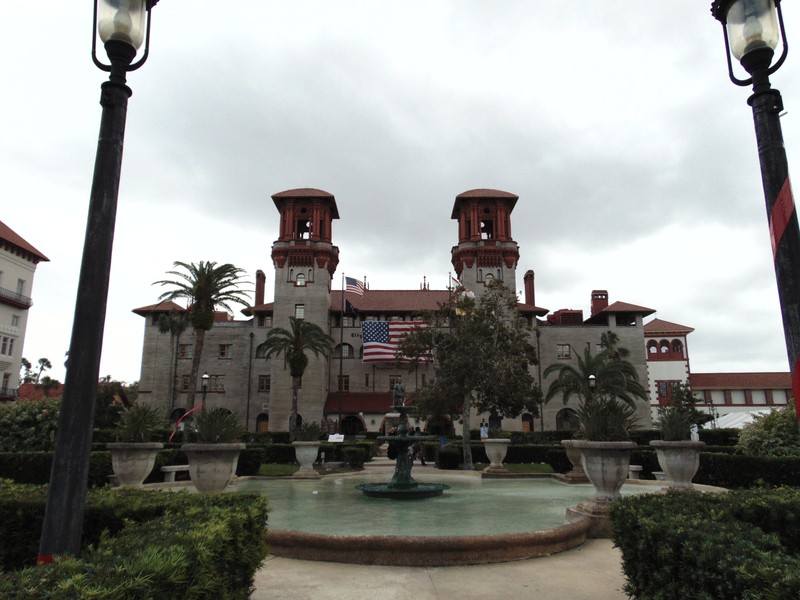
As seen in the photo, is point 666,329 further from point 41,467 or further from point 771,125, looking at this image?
point 771,125

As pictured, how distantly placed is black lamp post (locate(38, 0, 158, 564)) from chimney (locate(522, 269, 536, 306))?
210ft

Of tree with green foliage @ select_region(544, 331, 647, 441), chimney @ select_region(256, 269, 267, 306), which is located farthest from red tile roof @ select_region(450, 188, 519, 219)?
chimney @ select_region(256, 269, 267, 306)

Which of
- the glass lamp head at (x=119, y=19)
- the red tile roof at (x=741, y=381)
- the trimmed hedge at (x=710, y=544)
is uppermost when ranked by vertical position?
the red tile roof at (x=741, y=381)

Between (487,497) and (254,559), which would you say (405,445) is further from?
(254,559)

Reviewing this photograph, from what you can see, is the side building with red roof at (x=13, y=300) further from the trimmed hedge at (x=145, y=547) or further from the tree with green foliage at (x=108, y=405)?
the trimmed hedge at (x=145, y=547)

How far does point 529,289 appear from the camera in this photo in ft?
220

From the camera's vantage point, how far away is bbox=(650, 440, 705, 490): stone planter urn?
1155cm

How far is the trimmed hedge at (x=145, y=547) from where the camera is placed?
302 cm

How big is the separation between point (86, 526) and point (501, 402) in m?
28.2

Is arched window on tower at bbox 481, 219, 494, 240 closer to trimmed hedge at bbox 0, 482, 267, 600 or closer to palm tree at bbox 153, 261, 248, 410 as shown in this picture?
palm tree at bbox 153, 261, 248, 410

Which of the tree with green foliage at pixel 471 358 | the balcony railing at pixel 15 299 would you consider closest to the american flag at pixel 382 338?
the tree with green foliage at pixel 471 358

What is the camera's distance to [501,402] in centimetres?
3241

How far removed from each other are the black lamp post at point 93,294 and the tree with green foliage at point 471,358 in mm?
24540

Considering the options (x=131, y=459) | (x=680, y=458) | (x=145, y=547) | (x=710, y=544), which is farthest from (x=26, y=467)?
(x=710, y=544)
